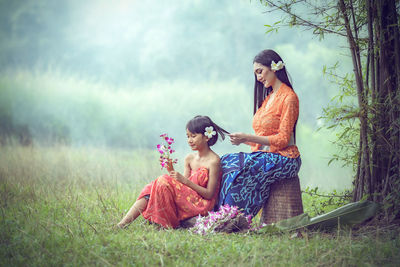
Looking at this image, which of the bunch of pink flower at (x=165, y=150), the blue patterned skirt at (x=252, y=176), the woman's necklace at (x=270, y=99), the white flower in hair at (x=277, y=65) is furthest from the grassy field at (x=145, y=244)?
the white flower in hair at (x=277, y=65)

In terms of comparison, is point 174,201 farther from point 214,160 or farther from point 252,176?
point 252,176

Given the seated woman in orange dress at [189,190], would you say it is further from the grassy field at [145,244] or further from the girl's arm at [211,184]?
the grassy field at [145,244]

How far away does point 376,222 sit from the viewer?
3115 millimetres

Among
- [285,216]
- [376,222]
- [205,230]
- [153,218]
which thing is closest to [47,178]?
[153,218]

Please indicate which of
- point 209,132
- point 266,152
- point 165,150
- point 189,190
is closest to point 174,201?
point 189,190

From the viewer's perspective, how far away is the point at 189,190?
334cm

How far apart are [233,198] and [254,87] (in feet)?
3.39

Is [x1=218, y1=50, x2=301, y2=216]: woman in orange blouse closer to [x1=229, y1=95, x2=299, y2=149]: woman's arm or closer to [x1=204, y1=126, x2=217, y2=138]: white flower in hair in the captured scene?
[x1=229, y1=95, x2=299, y2=149]: woman's arm

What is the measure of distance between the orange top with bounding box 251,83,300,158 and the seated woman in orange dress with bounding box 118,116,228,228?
1.08 feet

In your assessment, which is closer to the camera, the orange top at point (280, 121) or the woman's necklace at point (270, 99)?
the orange top at point (280, 121)

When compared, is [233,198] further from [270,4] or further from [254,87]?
[270,4]

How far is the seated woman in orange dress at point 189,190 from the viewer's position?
324 centimetres

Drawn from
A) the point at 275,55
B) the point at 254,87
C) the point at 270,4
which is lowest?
the point at 254,87

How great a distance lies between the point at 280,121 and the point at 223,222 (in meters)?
0.93
